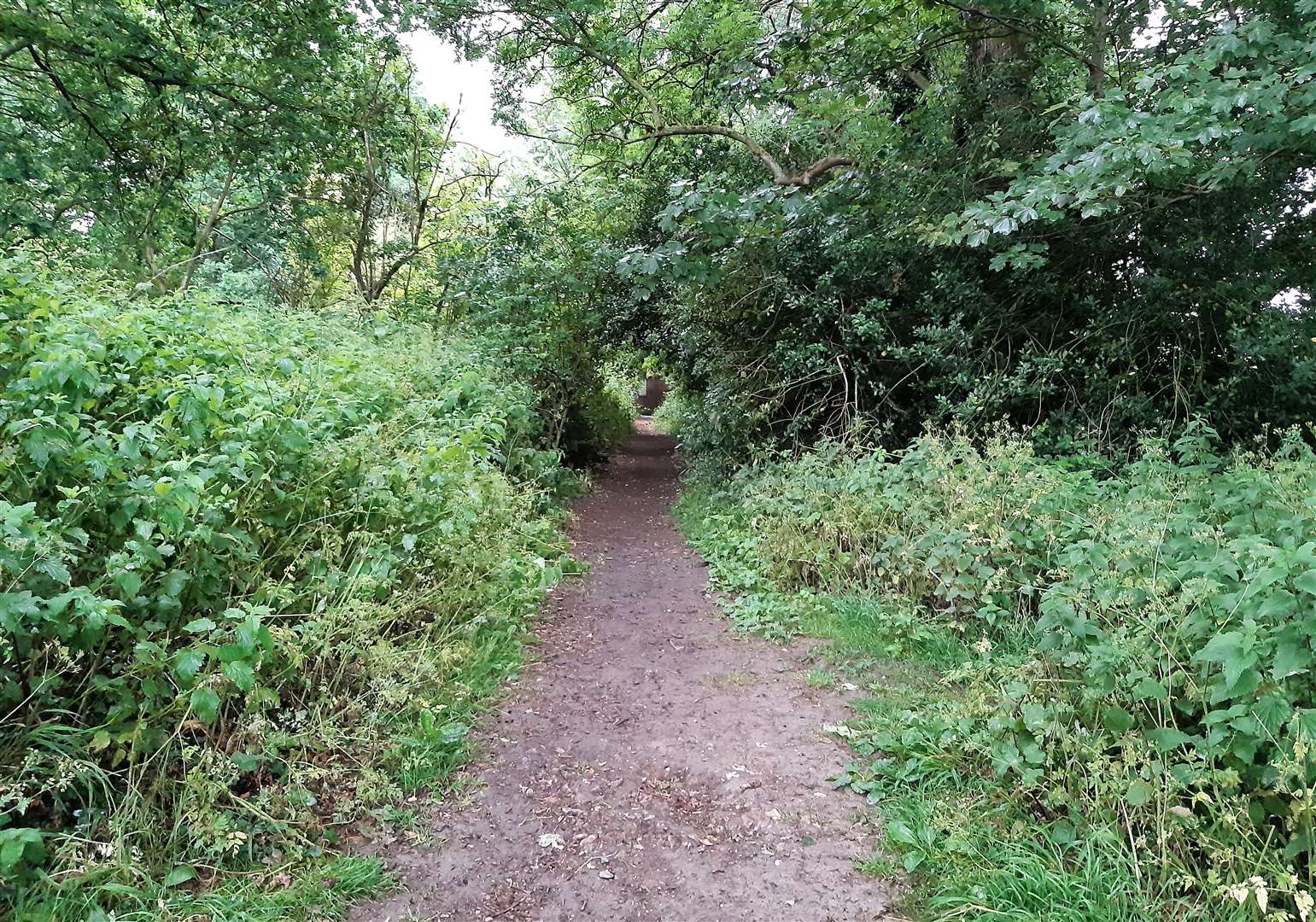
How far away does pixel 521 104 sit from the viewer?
430 inches

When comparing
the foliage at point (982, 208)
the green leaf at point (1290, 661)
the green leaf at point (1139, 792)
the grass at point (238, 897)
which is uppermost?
the foliage at point (982, 208)

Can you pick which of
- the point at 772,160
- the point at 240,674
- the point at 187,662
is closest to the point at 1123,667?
the point at 240,674

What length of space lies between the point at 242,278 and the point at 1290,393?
43.8 feet

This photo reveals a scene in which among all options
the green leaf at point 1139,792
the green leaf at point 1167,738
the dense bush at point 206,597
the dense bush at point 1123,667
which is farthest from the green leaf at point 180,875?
the green leaf at point 1167,738

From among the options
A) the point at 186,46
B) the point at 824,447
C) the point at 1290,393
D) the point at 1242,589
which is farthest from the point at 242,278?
the point at 1290,393

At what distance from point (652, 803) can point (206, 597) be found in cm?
211

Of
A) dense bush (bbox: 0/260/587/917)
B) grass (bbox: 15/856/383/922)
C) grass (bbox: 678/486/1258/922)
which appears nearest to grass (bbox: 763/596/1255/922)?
grass (bbox: 678/486/1258/922)

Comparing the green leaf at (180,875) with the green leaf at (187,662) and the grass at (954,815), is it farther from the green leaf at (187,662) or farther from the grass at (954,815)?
the grass at (954,815)

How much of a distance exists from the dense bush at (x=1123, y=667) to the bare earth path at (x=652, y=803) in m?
0.32

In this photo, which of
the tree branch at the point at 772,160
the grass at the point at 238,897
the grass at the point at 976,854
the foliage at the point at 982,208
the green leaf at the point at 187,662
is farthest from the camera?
the tree branch at the point at 772,160

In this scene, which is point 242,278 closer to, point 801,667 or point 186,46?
point 186,46

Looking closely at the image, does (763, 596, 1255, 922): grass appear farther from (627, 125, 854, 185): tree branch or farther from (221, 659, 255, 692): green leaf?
(627, 125, 854, 185): tree branch

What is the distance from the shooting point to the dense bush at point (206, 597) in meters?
2.28

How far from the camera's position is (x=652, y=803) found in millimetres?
3111
